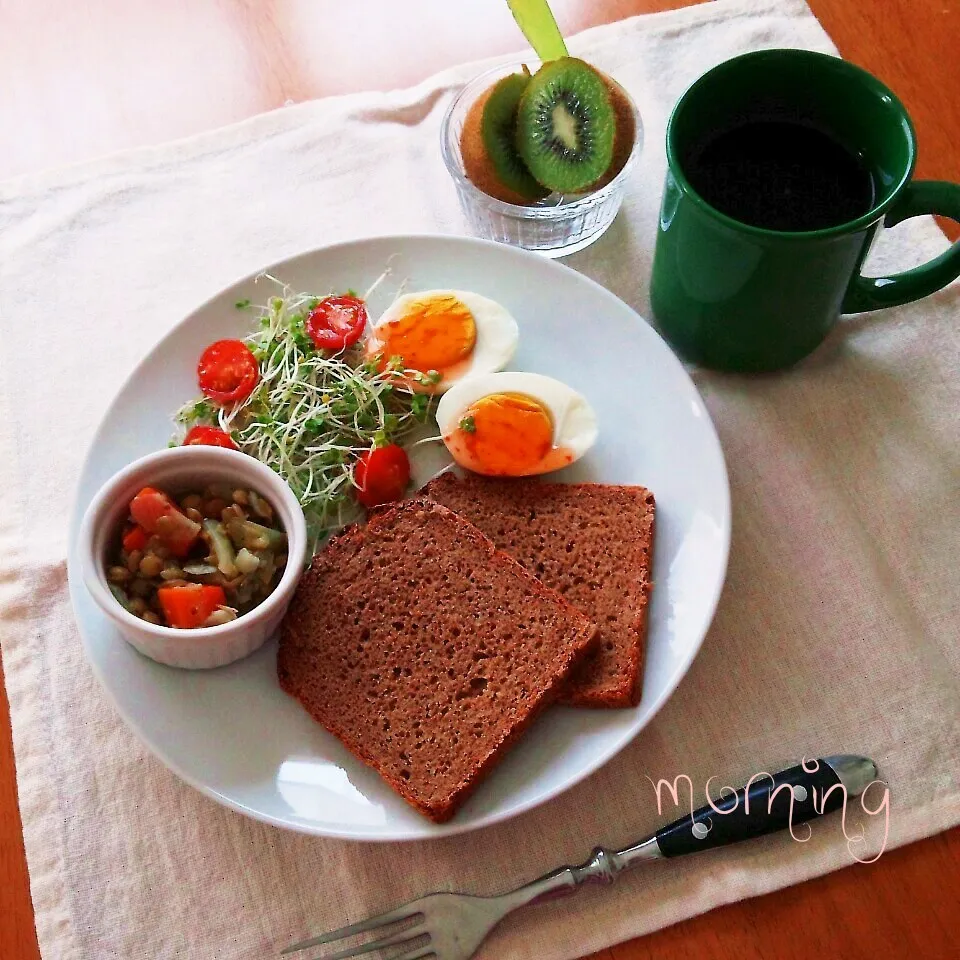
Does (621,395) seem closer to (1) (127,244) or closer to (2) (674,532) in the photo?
(2) (674,532)

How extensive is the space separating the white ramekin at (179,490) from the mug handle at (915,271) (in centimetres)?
98

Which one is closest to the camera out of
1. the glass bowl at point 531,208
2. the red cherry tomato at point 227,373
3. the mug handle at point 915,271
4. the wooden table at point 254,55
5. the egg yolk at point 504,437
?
the mug handle at point 915,271

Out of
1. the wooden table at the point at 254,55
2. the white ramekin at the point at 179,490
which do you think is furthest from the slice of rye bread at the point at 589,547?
the wooden table at the point at 254,55

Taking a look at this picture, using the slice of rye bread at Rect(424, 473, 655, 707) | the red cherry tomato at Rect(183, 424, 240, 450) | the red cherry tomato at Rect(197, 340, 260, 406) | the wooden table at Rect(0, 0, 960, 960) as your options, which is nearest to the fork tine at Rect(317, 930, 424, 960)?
the slice of rye bread at Rect(424, 473, 655, 707)

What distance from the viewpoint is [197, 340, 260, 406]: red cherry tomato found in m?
1.73

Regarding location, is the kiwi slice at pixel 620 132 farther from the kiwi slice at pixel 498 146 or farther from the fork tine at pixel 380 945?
the fork tine at pixel 380 945

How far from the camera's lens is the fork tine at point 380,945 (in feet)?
4.55

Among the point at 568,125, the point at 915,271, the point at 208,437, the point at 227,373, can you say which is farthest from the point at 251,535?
the point at 915,271

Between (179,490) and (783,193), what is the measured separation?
1.04 meters

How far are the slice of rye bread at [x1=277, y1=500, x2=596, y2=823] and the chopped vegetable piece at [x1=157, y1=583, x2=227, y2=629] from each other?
153 millimetres

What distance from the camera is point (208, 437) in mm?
1654

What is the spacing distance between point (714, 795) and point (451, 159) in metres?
1.20

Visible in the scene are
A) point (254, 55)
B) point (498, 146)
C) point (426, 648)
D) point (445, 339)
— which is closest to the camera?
point (426, 648)

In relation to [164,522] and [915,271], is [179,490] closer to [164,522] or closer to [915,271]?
[164,522]
